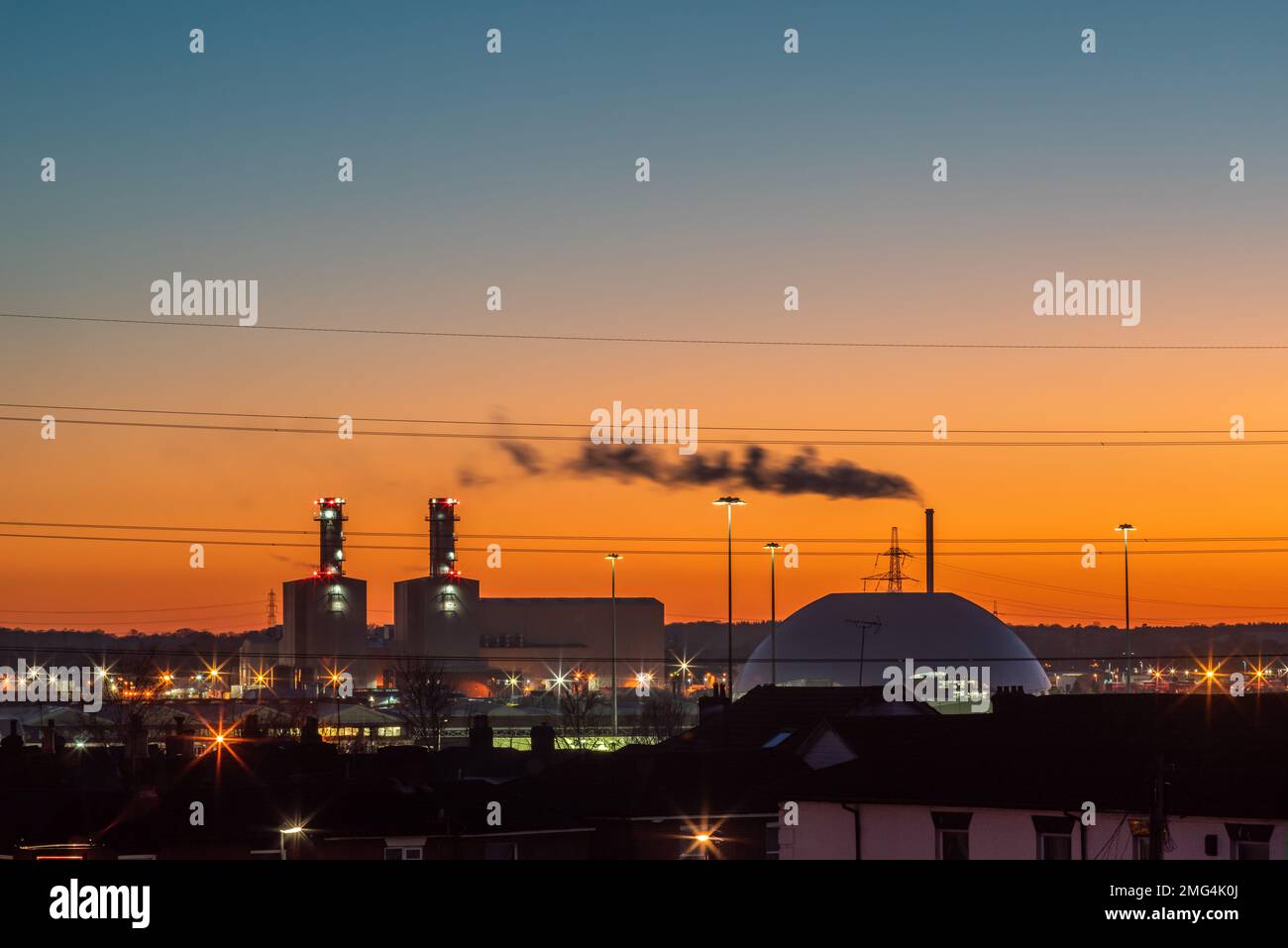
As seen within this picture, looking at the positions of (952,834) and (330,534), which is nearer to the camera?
Answer: (952,834)

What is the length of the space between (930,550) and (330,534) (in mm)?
69875

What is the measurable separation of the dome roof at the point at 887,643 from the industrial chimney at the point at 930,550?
13.7m

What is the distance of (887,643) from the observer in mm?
159750

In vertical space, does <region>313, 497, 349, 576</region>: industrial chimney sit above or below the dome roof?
above

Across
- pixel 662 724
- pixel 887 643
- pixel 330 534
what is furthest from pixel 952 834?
pixel 330 534

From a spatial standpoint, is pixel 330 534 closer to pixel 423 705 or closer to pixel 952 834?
pixel 423 705

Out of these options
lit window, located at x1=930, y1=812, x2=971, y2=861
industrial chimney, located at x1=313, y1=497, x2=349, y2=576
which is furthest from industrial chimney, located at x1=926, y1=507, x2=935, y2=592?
lit window, located at x1=930, y1=812, x2=971, y2=861

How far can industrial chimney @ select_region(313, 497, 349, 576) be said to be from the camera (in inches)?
7785

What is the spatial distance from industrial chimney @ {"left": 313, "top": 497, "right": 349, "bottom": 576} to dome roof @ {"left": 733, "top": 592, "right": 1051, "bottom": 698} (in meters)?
54.9

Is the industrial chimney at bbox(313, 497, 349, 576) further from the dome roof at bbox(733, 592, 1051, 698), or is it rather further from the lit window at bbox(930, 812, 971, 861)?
the lit window at bbox(930, 812, 971, 861)

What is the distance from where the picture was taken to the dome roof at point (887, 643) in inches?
6102
